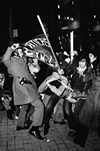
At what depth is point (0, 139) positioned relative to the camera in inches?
196

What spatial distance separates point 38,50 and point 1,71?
5.85 ft

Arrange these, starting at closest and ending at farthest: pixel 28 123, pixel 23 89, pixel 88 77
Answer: pixel 88 77
pixel 23 89
pixel 28 123

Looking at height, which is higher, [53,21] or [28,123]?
[53,21]

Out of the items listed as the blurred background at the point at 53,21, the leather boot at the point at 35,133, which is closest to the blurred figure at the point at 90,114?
the leather boot at the point at 35,133

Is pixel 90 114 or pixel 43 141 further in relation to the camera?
pixel 43 141

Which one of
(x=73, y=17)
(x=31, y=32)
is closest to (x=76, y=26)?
(x=73, y=17)

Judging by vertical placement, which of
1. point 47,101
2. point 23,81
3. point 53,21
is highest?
point 53,21

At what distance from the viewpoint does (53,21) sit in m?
19.4

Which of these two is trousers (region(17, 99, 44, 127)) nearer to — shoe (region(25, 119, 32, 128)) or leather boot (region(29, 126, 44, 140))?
leather boot (region(29, 126, 44, 140))

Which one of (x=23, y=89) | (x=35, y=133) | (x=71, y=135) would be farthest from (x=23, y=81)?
(x=71, y=135)

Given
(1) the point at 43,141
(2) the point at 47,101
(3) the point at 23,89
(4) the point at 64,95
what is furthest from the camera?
(2) the point at 47,101

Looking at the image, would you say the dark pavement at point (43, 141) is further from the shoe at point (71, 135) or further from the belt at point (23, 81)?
the belt at point (23, 81)

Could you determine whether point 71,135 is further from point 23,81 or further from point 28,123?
point 23,81

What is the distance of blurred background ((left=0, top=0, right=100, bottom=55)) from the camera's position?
15.6 meters
